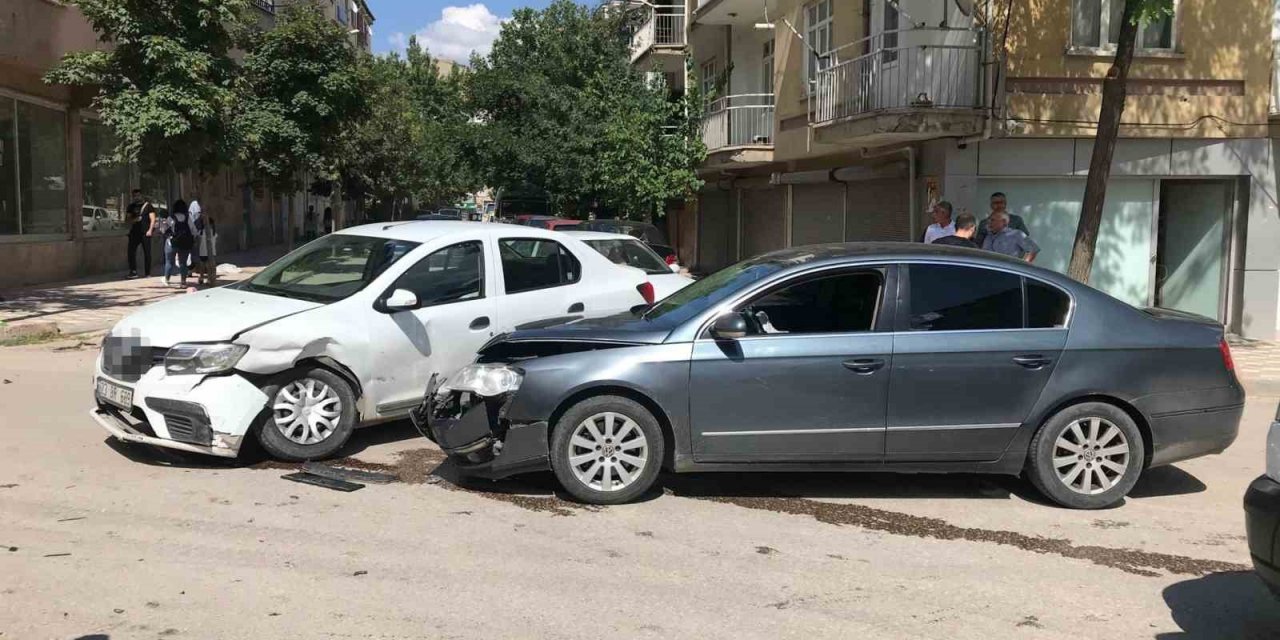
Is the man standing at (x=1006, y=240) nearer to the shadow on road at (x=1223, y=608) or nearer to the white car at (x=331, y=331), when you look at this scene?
the white car at (x=331, y=331)

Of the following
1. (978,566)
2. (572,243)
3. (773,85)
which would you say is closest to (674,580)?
(978,566)

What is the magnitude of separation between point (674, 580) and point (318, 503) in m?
2.32

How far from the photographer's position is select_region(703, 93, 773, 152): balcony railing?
21.6m

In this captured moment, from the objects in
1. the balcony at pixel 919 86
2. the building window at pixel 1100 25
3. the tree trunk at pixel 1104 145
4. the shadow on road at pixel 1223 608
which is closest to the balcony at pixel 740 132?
the balcony at pixel 919 86

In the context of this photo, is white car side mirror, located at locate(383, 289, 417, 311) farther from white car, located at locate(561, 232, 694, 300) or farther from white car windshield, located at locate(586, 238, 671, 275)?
white car windshield, located at locate(586, 238, 671, 275)

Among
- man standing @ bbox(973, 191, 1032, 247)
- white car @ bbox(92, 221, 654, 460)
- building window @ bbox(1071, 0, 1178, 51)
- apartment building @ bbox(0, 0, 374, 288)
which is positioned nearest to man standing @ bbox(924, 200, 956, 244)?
man standing @ bbox(973, 191, 1032, 247)

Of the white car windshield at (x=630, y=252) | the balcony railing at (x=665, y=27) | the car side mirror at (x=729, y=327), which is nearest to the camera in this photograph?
the car side mirror at (x=729, y=327)

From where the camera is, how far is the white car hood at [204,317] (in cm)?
634

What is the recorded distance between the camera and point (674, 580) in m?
4.72

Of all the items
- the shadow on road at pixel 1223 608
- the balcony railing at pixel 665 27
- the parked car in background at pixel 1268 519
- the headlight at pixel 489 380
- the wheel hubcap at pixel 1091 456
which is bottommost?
the shadow on road at pixel 1223 608

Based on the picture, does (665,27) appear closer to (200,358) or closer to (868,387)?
(200,358)

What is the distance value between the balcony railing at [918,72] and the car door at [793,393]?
29.4ft

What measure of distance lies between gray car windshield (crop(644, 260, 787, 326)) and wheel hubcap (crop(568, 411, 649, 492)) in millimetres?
670

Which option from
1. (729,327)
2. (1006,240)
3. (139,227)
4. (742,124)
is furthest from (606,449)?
(139,227)
